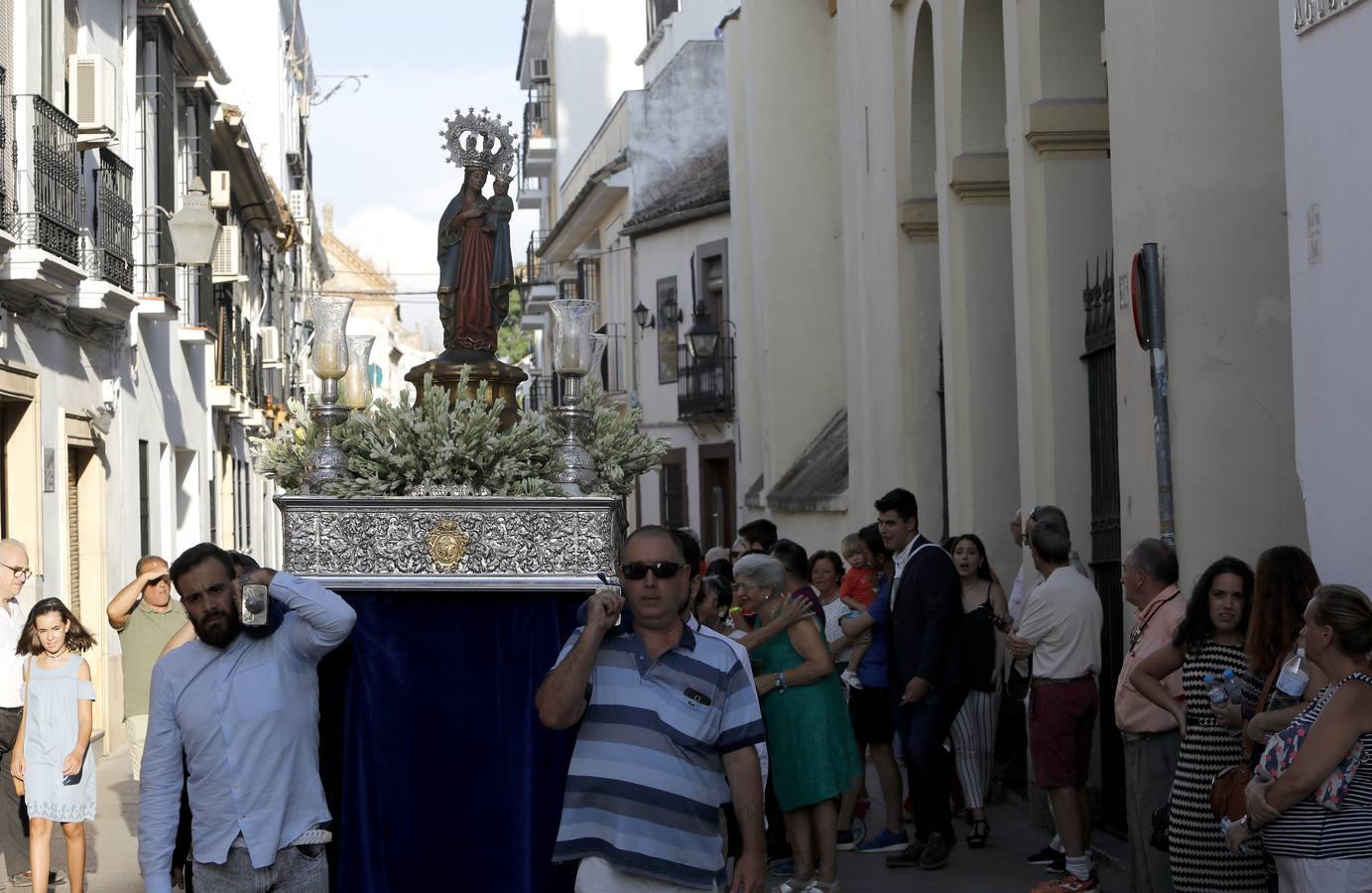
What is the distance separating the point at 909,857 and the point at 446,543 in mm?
4266

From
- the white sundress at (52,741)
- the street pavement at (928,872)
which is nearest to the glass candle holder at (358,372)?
the white sundress at (52,741)

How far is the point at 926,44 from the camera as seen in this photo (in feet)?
48.8

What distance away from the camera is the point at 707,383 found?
2650 centimetres

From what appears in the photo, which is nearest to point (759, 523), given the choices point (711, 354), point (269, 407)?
point (711, 354)

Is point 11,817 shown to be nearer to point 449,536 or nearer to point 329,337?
point 329,337

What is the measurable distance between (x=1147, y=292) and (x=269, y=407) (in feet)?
78.5

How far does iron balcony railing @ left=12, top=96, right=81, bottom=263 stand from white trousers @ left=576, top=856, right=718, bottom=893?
32.0ft

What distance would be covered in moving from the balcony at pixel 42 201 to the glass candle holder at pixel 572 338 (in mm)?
7174

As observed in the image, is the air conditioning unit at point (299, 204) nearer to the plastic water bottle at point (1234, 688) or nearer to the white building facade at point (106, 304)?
the white building facade at point (106, 304)

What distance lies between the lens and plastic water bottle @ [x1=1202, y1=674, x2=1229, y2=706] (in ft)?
20.3

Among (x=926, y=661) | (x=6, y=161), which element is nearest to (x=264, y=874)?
(x=926, y=661)

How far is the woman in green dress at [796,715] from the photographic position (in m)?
8.59

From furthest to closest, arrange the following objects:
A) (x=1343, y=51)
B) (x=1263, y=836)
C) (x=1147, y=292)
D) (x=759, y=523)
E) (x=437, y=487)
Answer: (x=759, y=523) → (x=1147, y=292) → (x=437, y=487) → (x=1343, y=51) → (x=1263, y=836)

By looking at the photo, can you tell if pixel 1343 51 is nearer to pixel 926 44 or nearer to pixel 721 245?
pixel 926 44
